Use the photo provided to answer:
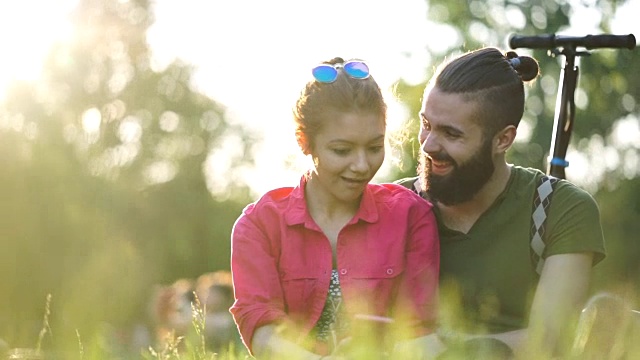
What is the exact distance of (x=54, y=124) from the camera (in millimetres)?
31109

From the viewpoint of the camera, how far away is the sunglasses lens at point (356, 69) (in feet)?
17.3

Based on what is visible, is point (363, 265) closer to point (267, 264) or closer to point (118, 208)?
point (267, 264)

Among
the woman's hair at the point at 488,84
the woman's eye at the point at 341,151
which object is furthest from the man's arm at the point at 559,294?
the woman's eye at the point at 341,151

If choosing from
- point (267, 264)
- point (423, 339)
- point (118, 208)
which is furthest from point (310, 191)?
point (118, 208)

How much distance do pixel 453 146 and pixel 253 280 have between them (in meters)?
1.14

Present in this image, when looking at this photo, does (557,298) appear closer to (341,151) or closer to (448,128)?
(448,128)

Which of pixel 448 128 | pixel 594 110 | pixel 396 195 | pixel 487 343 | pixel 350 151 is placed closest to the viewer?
pixel 487 343

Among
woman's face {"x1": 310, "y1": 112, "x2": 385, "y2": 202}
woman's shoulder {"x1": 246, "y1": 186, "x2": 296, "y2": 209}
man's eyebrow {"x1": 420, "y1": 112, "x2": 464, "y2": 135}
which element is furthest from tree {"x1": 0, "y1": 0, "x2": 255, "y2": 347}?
woman's face {"x1": 310, "y1": 112, "x2": 385, "y2": 202}

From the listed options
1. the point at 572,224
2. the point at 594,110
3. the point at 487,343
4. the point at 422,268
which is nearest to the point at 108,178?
the point at 594,110

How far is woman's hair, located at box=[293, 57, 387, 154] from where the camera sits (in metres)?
5.11

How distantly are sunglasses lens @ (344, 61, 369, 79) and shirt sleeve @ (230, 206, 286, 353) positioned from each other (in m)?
0.73

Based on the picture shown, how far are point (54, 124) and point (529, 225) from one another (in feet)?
88.0

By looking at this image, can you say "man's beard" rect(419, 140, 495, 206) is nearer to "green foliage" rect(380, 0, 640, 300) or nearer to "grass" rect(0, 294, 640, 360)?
"grass" rect(0, 294, 640, 360)

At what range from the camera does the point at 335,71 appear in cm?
530
